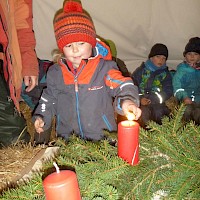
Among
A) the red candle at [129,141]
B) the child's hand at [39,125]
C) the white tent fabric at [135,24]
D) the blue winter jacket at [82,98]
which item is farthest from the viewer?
the white tent fabric at [135,24]

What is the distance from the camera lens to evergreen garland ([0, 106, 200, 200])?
65 cm

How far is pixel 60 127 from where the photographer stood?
172 cm

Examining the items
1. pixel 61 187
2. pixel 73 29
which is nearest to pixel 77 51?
pixel 73 29

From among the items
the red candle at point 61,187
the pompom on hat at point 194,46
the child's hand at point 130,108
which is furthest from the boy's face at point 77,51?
the pompom on hat at point 194,46

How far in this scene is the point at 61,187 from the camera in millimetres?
527

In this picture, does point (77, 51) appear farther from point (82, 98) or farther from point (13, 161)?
point (13, 161)

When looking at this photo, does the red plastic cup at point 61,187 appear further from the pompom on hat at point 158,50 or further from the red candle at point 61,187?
the pompom on hat at point 158,50

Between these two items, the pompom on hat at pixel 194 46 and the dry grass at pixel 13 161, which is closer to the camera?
the dry grass at pixel 13 161

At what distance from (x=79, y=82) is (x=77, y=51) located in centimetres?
18

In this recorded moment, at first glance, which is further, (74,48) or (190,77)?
(190,77)

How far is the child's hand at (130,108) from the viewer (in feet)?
3.43

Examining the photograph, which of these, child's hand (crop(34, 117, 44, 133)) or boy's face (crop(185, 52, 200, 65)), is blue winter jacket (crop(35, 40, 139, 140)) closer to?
child's hand (crop(34, 117, 44, 133))

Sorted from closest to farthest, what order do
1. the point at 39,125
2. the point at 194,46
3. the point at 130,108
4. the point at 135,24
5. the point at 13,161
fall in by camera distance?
1. the point at 130,108
2. the point at 13,161
3. the point at 39,125
4. the point at 194,46
5. the point at 135,24

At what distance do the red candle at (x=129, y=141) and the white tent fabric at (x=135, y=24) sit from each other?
230cm
